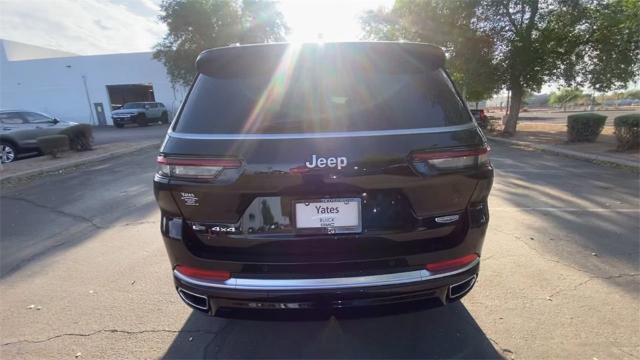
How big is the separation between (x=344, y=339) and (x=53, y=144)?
1175cm

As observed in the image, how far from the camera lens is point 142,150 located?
14.1 m

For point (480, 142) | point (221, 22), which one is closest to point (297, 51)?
point (480, 142)

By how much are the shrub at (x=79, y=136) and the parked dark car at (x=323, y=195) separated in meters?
12.5

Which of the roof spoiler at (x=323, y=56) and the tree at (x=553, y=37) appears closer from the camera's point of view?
the roof spoiler at (x=323, y=56)

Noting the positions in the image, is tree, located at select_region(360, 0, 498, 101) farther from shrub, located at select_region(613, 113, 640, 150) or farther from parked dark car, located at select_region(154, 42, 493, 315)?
parked dark car, located at select_region(154, 42, 493, 315)

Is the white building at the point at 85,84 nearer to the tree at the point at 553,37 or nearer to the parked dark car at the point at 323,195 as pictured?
the tree at the point at 553,37

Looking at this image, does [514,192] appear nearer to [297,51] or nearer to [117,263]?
[297,51]

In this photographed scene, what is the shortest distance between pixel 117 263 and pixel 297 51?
306 cm

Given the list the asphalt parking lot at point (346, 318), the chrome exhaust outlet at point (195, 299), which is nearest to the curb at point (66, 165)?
the asphalt parking lot at point (346, 318)

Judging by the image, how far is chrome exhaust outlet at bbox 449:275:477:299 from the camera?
2.24m

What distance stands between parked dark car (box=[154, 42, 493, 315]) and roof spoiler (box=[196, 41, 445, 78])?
0.11 metres

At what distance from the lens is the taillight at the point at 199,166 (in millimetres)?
2092

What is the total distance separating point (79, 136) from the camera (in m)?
12.8

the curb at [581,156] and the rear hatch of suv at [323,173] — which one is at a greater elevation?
the rear hatch of suv at [323,173]
